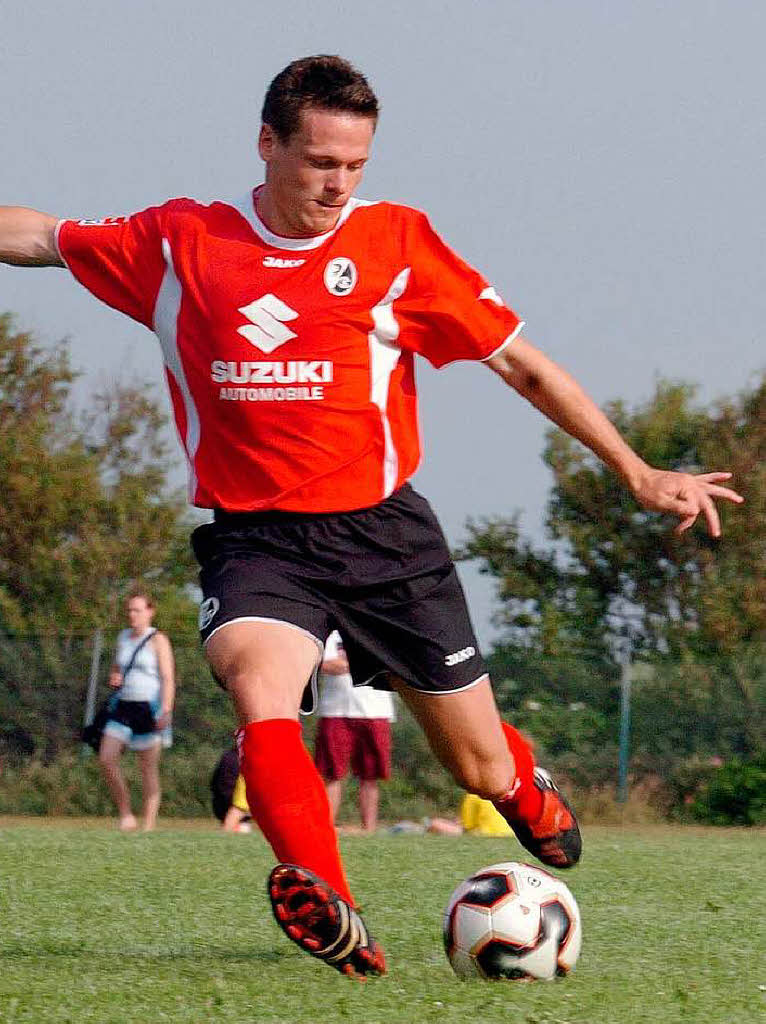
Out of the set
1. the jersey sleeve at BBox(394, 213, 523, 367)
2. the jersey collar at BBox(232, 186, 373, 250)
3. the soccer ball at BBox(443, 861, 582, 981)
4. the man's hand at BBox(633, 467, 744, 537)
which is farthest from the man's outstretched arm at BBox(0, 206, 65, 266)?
the soccer ball at BBox(443, 861, 582, 981)

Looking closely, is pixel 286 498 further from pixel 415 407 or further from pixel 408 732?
pixel 408 732

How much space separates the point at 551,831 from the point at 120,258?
2549 millimetres

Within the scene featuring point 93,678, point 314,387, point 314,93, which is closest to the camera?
point 314,93

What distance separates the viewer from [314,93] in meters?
4.83

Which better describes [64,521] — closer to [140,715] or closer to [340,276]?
[140,715]

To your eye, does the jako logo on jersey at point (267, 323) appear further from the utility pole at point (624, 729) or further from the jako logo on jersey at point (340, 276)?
the utility pole at point (624, 729)

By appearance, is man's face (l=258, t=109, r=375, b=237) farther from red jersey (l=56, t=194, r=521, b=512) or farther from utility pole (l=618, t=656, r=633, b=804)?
utility pole (l=618, t=656, r=633, b=804)

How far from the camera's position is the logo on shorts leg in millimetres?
4848

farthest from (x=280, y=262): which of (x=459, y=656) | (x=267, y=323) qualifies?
(x=459, y=656)

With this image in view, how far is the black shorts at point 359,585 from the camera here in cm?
486

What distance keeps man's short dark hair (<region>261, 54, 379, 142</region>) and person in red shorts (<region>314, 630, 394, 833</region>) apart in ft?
29.6

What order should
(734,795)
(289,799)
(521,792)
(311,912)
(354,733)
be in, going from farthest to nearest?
1. (734,795)
2. (354,733)
3. (521,792)
4. (289,799)
5. (311,912)

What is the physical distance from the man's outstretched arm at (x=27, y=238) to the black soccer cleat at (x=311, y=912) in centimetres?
211

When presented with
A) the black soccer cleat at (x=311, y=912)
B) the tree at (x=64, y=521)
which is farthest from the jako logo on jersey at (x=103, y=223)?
the tree at (x=64, y=521)
